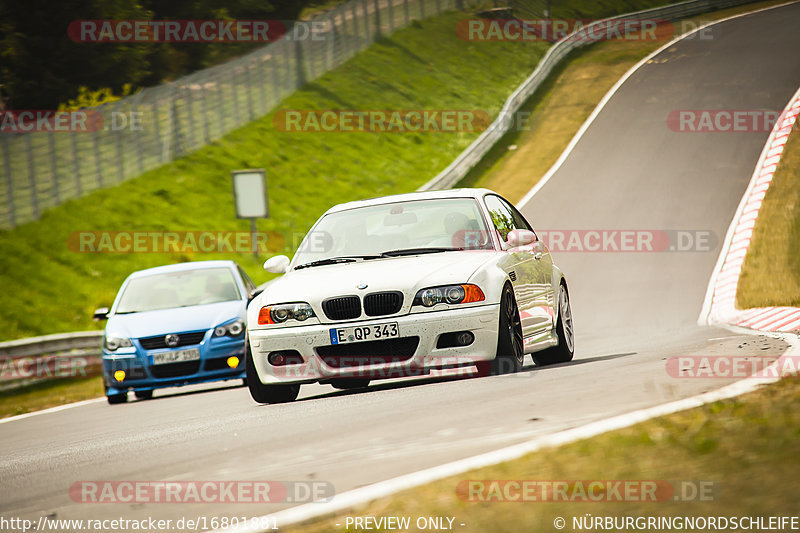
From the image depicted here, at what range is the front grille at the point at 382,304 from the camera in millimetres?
8734

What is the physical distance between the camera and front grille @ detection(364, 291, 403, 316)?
28.7ft

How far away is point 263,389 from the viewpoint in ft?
31.0

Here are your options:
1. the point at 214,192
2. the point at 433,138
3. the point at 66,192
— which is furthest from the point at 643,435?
the point at 433,138

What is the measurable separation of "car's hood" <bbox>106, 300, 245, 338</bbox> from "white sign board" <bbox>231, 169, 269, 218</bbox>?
10.8 metres

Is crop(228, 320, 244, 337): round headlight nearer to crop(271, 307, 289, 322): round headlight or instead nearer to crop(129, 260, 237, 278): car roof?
crop(129, 260, 237, 278): car roof

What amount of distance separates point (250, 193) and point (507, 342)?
1662cm

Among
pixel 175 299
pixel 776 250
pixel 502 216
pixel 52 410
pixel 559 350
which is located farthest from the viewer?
pixel 776 250

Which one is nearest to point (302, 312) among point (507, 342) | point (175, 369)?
point (507, 342)

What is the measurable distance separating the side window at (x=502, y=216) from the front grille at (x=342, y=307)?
189cm

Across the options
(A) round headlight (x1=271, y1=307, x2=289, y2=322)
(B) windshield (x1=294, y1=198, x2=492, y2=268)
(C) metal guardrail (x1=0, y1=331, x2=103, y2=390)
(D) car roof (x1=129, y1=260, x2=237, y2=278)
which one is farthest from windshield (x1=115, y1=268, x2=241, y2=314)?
(A) round headlight (x1=271, y1=307, x2=289, y2=322)

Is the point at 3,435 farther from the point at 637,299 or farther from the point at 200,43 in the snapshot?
the point at 200,43

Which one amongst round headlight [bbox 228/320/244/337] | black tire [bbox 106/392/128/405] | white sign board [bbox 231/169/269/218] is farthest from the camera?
white sign board [bbox 231/169/269/218]

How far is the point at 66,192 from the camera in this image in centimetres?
2922

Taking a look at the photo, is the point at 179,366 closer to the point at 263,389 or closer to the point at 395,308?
the point at 263,389
